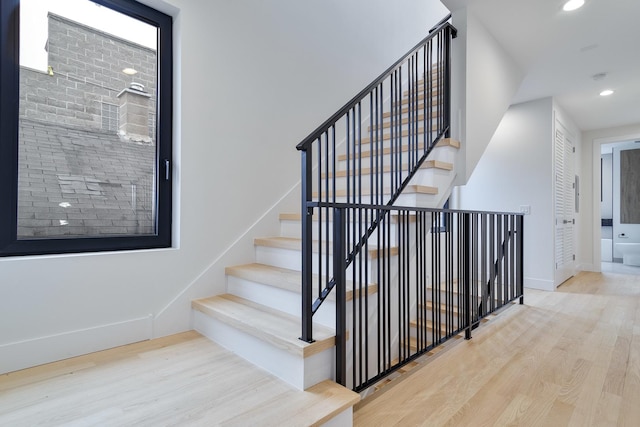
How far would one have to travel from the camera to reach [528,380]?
1824 millimetres

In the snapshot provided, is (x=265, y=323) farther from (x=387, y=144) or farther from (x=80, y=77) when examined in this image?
(x=387, y=144)

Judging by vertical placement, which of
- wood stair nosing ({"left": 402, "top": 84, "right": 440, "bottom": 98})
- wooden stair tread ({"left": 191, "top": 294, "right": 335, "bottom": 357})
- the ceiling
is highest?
the ceiling

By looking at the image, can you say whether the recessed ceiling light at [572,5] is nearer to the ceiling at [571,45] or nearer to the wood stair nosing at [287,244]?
the ceiling at [571,45]

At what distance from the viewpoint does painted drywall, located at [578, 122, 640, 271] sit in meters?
5.58

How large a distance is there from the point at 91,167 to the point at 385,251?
1836 millimetres

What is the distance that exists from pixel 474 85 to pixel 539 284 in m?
2.87

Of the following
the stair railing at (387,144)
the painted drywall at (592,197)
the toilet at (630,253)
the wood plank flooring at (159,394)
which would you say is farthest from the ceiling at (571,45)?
the toilet at (630,253)

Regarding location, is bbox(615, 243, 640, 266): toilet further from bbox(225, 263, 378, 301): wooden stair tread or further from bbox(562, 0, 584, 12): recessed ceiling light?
bbox(225, 263, 378, 301): wooden stair tread

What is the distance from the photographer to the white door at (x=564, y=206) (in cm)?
445

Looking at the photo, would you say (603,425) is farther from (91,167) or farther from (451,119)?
(91,167)

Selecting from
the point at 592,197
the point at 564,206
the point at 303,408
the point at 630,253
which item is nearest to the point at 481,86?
the point at 564,206

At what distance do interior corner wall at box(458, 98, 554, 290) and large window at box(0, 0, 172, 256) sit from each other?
4.29 m

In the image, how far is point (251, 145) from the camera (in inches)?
107

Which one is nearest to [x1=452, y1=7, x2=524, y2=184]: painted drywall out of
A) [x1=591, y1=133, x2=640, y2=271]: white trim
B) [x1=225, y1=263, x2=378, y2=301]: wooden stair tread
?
[x1=225, y1=263, x2=378, y2=301]: wooden stair tread
